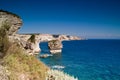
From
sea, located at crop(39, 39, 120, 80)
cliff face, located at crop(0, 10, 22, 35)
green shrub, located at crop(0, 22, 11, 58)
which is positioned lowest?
sea, located at crop(39, 39, 120, 80)

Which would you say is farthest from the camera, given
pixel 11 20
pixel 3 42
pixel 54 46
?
pixel 54 46

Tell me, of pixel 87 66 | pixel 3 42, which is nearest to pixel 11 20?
pixel 3 42

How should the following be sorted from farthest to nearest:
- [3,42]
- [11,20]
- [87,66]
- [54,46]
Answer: [54,46]
[87,66]
[11,20]
[3,42]

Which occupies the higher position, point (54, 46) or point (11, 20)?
point (11, 20)

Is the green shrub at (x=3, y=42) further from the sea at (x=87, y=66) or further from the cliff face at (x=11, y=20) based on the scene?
the sea at (x=87, y=66)

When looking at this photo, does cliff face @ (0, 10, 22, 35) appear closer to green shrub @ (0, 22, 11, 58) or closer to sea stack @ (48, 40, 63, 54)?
green shrub @ (0, 22, 11, 58)

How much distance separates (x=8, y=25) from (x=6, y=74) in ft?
14.4

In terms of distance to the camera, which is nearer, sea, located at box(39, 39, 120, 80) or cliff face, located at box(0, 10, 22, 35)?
cliff face, located at box(0, 10, 22, 35)

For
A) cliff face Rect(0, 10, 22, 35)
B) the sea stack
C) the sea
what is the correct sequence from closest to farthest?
1. cliff face Rect(0, 10, 22, 35)
2. the sea
3. the sea stack

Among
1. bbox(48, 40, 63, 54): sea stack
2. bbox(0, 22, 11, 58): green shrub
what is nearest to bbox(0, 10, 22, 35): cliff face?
bbox(0, 22, 11, 58): green shrub

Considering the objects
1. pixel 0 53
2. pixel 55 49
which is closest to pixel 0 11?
pixel 0 53

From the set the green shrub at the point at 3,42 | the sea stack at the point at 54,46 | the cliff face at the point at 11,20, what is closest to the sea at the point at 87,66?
the sea stack at the point at 54,46

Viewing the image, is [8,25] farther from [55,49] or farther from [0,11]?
[55,49]

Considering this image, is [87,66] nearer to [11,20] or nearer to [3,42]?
[11,20]
